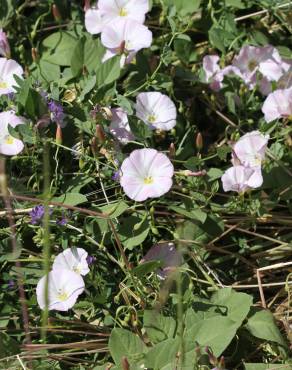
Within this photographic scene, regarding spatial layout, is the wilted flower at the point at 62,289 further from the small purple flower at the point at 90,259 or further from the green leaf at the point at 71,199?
the green leaf at the point at 71,199

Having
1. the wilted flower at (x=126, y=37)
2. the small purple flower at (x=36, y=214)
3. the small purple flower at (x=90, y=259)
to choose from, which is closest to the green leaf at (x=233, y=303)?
the small purple flower at (x=90, y=259)

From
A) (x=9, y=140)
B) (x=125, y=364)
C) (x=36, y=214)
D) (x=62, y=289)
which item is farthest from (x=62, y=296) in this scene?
(x=9, y=140)

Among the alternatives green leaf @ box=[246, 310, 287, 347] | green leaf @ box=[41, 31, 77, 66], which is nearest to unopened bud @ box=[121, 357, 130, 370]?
green leaf @ box=[246, 310, 287, 347]

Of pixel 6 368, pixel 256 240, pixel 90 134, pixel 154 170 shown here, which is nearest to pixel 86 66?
pixel 90 134

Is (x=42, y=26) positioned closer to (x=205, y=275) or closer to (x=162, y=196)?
(x=162, y=196)

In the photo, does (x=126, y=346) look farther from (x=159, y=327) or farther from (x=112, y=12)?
(x=112, y=12)
